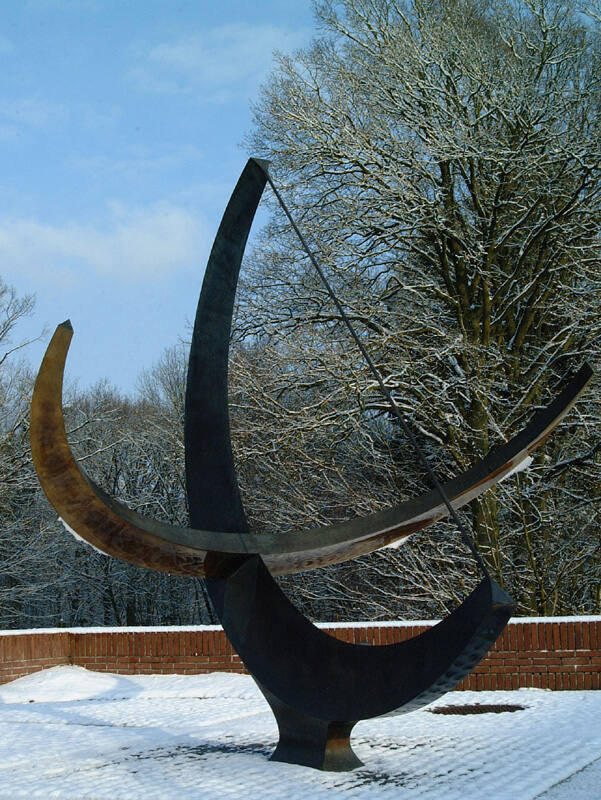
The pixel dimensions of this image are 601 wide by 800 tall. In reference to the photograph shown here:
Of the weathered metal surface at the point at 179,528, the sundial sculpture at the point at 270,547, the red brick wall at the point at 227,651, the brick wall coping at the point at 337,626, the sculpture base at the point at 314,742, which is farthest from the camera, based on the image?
the brick wall coping at the point at 337,626

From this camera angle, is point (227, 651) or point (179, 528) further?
point (227, 651)

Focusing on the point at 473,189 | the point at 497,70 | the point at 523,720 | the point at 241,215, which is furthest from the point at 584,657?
the point at 497,70

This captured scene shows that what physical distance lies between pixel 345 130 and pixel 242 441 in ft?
17.3

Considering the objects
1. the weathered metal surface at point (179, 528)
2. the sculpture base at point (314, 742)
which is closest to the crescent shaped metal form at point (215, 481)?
the weathered metal surface at point (179, 528)

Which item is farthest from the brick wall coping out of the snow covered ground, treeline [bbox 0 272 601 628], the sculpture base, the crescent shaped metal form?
the sculpture base

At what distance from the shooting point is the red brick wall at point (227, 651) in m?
10.4

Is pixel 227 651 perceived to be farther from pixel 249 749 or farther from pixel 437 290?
pixel 437 290

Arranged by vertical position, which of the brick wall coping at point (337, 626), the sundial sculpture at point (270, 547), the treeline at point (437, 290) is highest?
the treeline at point (437, 290)

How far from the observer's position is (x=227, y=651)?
11781 millimetres

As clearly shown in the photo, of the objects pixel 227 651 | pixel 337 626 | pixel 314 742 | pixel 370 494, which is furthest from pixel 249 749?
pixel 370 494

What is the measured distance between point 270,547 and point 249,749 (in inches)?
68.9

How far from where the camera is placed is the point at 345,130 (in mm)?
14445

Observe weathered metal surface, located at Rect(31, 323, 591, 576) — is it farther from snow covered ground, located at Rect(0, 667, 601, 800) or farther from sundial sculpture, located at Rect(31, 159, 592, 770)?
snow covered ground, located at Rect(0, 667, 601, 800)

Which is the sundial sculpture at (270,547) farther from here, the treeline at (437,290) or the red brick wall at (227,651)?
the treeline at (437,290)
